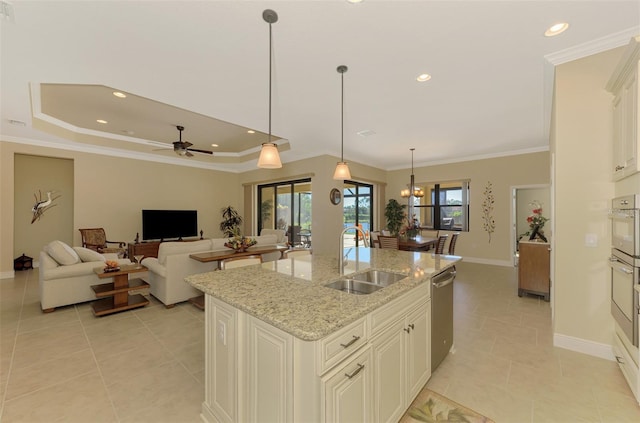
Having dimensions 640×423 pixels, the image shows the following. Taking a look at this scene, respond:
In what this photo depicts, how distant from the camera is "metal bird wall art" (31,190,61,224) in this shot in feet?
19.4

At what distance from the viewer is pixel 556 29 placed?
2297 millimetres

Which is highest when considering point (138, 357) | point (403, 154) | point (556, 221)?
point (403, 154)

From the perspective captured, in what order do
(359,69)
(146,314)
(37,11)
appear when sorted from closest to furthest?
(37,11)
(359,69)
(146,314)

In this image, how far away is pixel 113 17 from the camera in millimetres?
2139

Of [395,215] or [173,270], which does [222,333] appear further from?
[395,215]

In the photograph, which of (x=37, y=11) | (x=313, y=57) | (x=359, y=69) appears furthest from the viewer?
(x=359, y=69)

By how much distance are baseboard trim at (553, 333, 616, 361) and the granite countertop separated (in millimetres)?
1410

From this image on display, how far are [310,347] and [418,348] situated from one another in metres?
1.17

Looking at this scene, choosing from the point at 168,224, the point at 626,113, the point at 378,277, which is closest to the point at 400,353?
the point at 378,277

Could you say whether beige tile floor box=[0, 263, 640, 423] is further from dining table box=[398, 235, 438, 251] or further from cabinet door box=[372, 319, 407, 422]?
dining table box=[398, 235, 438, 251]

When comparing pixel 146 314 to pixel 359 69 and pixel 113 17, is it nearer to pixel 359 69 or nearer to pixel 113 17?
pixel 113 17

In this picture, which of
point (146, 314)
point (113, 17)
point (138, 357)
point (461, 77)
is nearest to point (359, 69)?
point (461, 77)

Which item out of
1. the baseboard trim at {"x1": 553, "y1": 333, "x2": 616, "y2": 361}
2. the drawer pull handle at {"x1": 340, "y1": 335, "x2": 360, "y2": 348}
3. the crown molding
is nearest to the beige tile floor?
the baseboard trim at {"x1": 553, "y1": 333, "x2": 616, "y2": 361}

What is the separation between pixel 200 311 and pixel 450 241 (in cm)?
503
